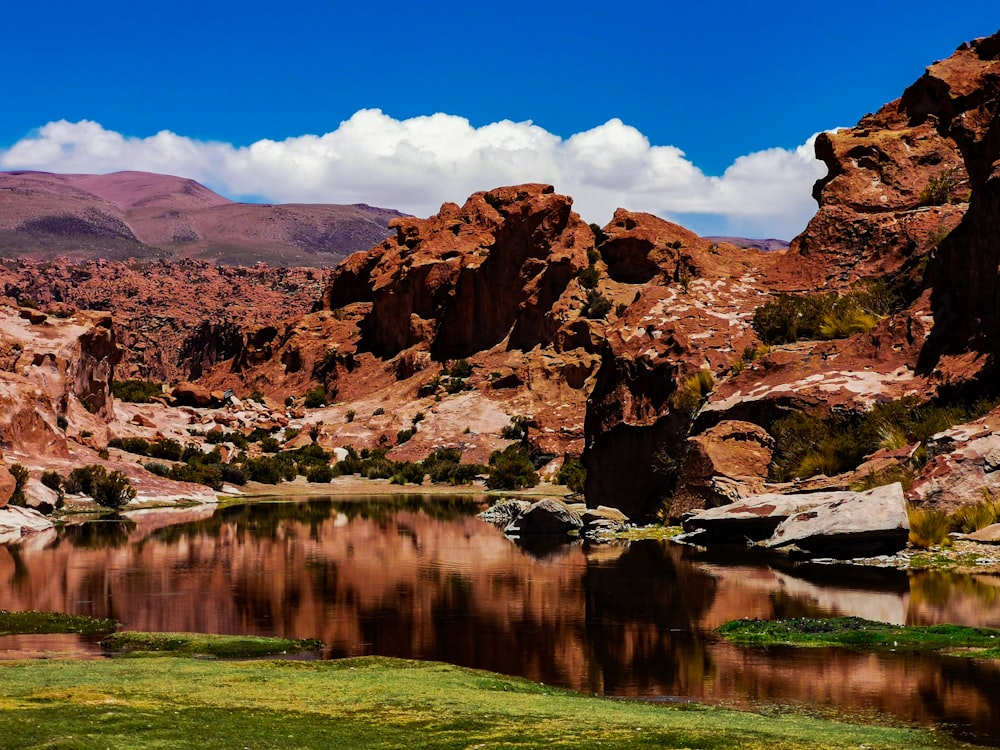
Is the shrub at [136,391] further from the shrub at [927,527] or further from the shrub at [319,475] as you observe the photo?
the shrub at [927,527]

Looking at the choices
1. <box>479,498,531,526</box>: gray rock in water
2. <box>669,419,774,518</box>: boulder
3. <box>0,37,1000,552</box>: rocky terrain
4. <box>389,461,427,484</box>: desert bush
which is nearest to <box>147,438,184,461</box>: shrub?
<box>0,37,1000,552</box>: rocky terrain

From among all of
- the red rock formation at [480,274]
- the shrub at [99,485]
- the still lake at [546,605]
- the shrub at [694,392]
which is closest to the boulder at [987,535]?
the still lake at [546,605]

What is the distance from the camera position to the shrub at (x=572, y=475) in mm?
63506

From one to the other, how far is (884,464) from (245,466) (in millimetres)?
47913

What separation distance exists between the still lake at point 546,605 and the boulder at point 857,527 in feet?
3.34

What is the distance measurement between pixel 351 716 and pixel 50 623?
11.3m

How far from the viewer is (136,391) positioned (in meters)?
91.9

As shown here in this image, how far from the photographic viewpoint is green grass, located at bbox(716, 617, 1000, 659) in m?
18.2

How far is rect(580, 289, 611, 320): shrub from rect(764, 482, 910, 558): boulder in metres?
58.7

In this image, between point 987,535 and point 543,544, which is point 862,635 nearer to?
point 987,535

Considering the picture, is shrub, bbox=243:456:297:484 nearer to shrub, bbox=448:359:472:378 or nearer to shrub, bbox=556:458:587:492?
shrub, bbox=556:458:587:492

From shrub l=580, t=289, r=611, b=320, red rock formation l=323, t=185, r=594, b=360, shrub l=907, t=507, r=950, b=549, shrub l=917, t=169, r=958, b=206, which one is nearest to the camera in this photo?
shrub l=907, t=507, r=950, b=549

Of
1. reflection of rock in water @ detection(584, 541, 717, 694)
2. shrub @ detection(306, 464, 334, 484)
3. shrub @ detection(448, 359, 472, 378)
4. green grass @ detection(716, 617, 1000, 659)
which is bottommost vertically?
reflection of rock in water @ detection(584, 541, 717, 694)

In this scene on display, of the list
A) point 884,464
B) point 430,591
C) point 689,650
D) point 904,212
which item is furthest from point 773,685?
point 904,212
